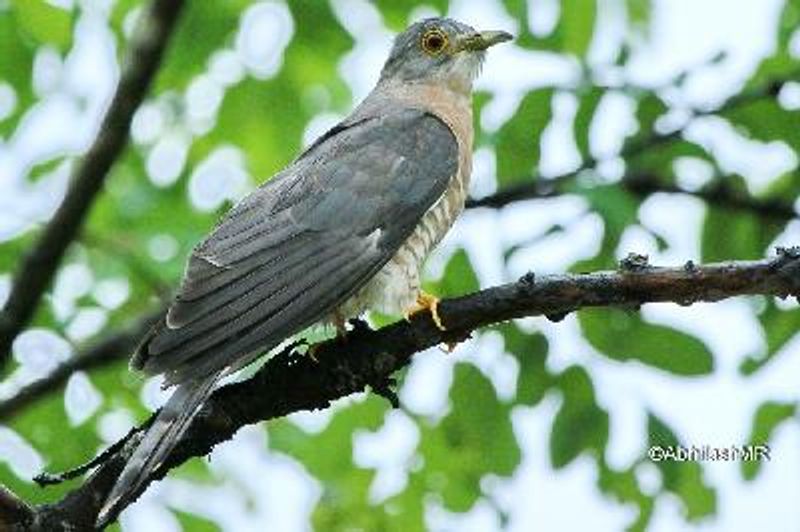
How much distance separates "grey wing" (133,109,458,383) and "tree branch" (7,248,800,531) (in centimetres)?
11

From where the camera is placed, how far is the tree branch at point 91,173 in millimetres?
4023

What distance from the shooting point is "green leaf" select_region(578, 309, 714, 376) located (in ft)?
14.1

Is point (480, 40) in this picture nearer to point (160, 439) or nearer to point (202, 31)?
point (202, 31)

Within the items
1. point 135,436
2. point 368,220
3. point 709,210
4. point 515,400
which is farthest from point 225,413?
point 709,210

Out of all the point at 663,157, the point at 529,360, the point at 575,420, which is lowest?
the point at 575,420

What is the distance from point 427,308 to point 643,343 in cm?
104

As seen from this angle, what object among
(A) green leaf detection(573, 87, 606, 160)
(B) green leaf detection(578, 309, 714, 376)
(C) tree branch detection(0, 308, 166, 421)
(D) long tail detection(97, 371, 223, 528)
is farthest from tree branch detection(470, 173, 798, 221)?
(D) long tail detection(97, 371, 223, 528)

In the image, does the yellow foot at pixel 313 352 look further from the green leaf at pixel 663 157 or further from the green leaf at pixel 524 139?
the green leaf at pixel 663 157

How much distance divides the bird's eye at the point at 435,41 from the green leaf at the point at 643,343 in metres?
1.45

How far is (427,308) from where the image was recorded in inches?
142

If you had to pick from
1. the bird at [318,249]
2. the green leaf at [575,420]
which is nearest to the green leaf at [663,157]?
the bird at [318,249]

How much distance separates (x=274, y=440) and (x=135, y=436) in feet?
6.26

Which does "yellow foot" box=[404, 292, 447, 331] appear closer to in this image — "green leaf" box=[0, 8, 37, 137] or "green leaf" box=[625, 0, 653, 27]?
"green leaf" box=[0, 8, 37, 137]

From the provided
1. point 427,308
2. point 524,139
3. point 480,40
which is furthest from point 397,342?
point 480,40
